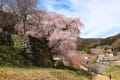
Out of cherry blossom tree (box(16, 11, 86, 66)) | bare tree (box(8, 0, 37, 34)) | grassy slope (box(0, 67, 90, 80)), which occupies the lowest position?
grassy slope (box(0, 67, 90, 80))

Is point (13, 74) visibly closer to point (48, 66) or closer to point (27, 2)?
point (48, 66)

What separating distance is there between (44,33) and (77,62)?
Answer: 5.69 meters

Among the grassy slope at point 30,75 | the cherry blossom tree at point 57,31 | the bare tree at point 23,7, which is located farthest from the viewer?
the bare tree at point 23,7

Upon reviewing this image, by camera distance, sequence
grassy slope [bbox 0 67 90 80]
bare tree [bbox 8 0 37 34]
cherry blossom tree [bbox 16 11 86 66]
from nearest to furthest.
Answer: grassy slope [bbox 0 67 90 80]
cherry blossom tree [bbox 16 11 86 66]
bare tree [bbox 8 0 37 34]

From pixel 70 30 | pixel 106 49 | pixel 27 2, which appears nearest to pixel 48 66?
pixel 70 30

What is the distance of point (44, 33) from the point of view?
30.8 meters

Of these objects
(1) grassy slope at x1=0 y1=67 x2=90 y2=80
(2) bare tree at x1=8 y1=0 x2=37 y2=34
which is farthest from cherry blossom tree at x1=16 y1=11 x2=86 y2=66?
(1) grassy slope at x1=0 y1=67 x2=90 y2=80

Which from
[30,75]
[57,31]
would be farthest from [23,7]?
[30,75]

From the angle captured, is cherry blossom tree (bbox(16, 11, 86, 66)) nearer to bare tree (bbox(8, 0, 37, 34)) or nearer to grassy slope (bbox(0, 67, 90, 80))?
bare tree (bbox(8, 0, 37, 34))

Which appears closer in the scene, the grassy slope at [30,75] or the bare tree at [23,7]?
the grassy slope at [30,75]

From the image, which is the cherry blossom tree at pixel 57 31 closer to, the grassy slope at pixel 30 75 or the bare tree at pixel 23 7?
the bare tree at pixel 23 7

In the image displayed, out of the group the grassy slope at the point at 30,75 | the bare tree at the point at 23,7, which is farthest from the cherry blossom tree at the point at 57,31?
the grassy slope at the point at 30,75

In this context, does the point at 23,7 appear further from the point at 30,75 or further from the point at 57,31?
the point at 30,75

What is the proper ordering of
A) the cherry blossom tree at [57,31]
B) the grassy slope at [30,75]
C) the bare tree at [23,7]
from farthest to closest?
1. the bare tree at [23,7]
2. the cherry blossom tree at [57,31]
3. the grassy slope at [30,75]
